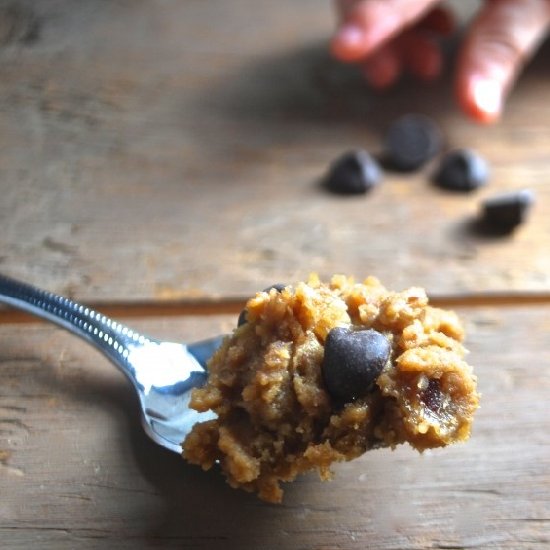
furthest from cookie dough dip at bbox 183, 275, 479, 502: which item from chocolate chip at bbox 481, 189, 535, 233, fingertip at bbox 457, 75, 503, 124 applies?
fingertip at bbox 457, 75, 503, 124

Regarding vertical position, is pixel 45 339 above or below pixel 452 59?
below

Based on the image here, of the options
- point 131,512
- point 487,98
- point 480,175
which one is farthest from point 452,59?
point 131,512

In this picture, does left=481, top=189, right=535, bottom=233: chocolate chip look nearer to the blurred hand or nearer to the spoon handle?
the blurred hand

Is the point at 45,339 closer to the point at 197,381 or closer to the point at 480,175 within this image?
the point at 197,381

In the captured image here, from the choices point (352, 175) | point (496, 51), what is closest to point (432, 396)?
point (352, 175)

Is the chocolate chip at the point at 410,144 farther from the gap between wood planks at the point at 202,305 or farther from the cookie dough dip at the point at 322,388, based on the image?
the cookie dough dip at the point at 322,388

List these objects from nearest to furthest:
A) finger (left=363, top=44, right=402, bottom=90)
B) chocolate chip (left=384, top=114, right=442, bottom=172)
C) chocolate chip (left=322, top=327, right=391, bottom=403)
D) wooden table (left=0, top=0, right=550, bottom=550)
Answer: chocolate chip (left=322, top=327, right=391, bottom=403) < wooden table (left=0, top=0, right=550, bottom=550) < chocolate chip (left=384, top=114, right=442, bottom=172) < finger (left=363, top=44, right=402, bottom=90)

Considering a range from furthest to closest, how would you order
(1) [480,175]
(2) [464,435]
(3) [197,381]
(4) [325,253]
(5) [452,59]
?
(5) [452,59], (1) [480,175], (4) [325,253], (3) [197,381], (2) [464,435]

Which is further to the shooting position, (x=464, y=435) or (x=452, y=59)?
(x=452, y=59)

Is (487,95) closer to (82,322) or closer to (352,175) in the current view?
(352,175)
